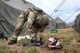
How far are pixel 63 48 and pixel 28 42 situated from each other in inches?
48.7

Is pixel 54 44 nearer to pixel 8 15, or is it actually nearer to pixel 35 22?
pixel 35 22

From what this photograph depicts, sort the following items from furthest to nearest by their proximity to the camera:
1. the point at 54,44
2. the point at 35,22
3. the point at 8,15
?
the point at 8,15
the point at 35,22
the point at 54,44

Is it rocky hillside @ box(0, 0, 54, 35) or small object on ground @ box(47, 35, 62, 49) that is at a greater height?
rocky hillside @ box(0, 0, 54, 35)

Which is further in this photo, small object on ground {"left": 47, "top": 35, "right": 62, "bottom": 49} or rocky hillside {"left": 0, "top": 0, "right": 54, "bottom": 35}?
rocky hillside {"left": 0, "top": 0, "right": 54, "bottom": 35}

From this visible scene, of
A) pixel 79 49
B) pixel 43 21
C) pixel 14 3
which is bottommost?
pixel 79 49

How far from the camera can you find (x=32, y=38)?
8.39 metres

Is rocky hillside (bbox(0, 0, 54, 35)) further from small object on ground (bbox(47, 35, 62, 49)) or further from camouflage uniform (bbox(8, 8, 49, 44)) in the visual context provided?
small object on ground (bbox(47, 35, 62, 49))

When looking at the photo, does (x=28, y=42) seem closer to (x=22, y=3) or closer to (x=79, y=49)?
(x=79, y=49)

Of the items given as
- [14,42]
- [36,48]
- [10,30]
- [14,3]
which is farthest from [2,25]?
[36,48]

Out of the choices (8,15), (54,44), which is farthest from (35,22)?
(8,15)

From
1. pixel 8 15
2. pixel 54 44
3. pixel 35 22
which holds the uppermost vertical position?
pixel 8 15

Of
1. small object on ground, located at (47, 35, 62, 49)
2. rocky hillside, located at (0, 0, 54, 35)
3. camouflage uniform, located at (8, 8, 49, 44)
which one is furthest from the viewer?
rocky hillside, located at (0, 0, 54, 35)

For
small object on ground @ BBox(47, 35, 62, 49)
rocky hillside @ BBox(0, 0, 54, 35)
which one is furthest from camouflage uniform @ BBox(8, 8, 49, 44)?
rocky hillside @ BBox(0, 0, 54, 35)

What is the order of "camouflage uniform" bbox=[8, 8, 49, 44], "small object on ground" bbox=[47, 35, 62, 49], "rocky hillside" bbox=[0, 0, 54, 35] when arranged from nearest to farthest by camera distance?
"small object on ground" bbox=[47, 35, 62, 49] → "camouflage uniform" bbox=[8, 8, 49, 44] → "rocky hillside" bbox=[0, 0, 54, 35]
